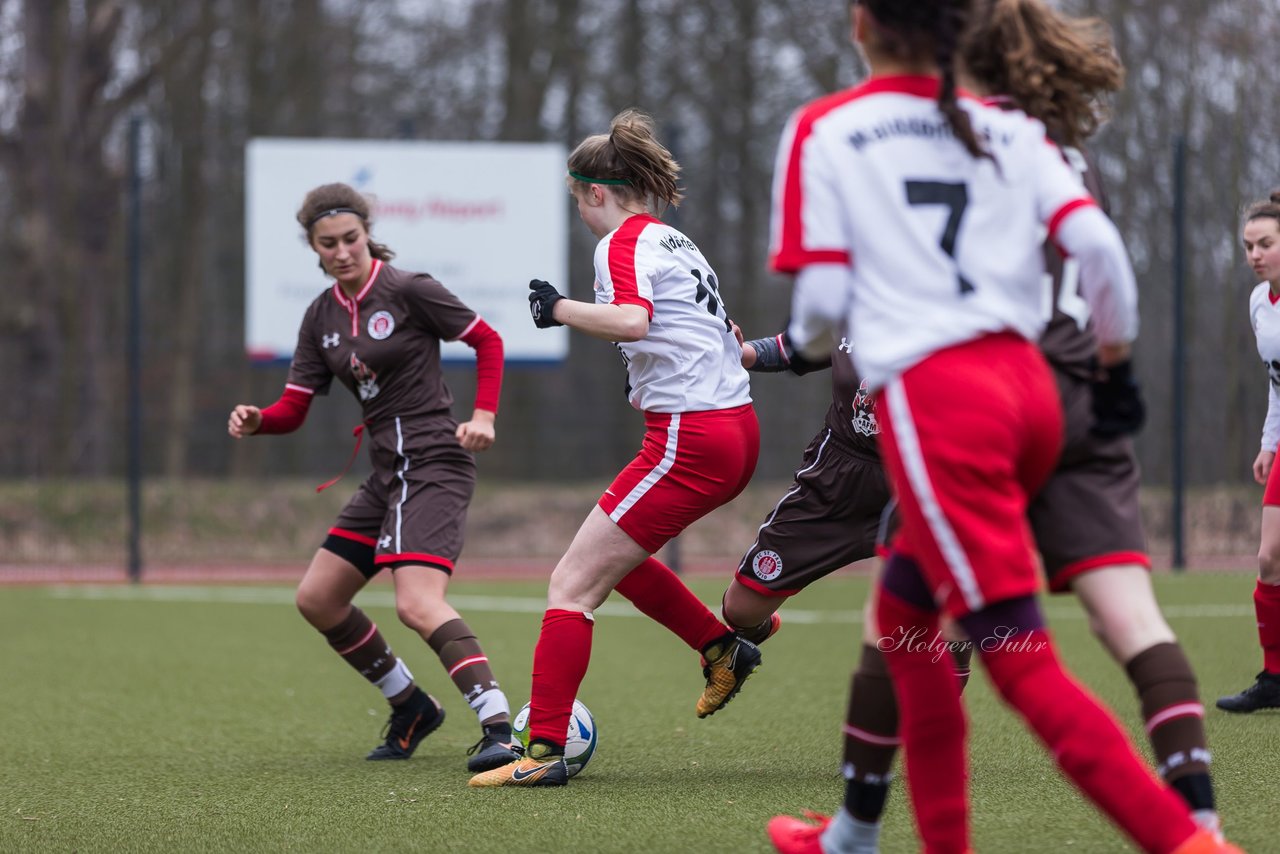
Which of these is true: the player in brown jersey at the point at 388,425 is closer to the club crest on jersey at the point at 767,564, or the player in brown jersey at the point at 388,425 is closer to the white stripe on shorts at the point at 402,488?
the white stripe on shorts at the point at 402,488

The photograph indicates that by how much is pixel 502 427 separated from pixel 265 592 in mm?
2404

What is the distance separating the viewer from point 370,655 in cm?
500

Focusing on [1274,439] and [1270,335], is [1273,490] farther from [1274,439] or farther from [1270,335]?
[1270,335]

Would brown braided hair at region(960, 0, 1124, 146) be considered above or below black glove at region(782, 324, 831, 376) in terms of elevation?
above

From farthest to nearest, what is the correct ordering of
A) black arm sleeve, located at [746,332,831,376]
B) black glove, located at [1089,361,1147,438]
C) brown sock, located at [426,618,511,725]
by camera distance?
brown sock, located at [426,618,511,725]
black arm sleeve, located at [746,332,831,376]
black glove, located at [1089,361,1147,438]

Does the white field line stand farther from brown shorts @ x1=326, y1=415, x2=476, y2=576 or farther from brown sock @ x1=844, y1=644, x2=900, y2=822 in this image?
brown sock @ x1=844, y1=644, x2=900, y2=822

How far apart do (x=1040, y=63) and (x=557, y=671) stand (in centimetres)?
221

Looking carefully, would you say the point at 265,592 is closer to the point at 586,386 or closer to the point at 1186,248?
the point at 586,386

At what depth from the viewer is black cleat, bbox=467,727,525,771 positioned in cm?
448

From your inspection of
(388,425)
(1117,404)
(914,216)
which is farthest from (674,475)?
(914,216)

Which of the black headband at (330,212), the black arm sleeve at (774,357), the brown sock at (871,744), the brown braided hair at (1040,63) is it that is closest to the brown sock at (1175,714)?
the brown sock at (871,744)

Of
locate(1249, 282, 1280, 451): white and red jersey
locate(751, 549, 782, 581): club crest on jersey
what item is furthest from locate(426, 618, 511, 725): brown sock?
locate(1249, 282, 1280, 451): white and red jersey

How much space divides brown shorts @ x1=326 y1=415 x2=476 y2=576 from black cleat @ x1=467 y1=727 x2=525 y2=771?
0.54 metres

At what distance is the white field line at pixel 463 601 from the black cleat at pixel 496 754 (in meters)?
4.28
